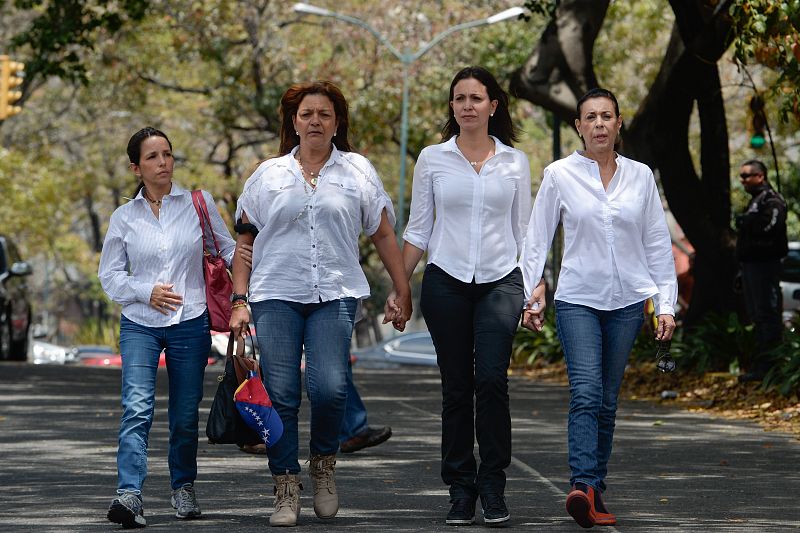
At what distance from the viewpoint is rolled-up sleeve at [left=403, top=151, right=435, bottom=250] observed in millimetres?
7574

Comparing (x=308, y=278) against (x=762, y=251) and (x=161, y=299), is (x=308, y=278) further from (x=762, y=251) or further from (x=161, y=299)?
(x=762, y=251)

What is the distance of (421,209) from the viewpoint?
7590 millimetres

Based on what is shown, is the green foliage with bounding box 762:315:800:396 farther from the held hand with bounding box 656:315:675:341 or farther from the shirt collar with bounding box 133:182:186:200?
the shirt collar with bounding box 133:182:186:200

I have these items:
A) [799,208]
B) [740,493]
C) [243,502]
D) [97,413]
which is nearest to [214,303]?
[243,502]

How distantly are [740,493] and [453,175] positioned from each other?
250 cm

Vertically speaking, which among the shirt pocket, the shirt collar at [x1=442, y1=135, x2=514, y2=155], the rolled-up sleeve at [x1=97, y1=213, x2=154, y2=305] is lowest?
the rolled-up sleeve at [x1=97, y1=213, x2=154, y2=305]

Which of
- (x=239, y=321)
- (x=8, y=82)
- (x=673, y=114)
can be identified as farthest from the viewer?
(x=8, y=82)

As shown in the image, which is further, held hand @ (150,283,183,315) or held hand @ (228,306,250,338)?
held hand @ (150,283,183,315)

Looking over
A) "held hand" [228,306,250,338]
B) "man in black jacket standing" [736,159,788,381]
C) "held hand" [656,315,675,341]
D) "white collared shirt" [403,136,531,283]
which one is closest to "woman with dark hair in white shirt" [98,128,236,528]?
"held hand" [228,306,250,338]

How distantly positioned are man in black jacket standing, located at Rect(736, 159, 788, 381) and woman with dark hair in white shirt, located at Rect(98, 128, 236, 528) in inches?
310

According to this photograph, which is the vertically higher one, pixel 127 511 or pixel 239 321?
pixel 239 321

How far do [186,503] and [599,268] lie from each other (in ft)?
6.87

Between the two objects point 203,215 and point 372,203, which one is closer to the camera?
point 372,203

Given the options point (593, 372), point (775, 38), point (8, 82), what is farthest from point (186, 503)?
point (8, 82)
